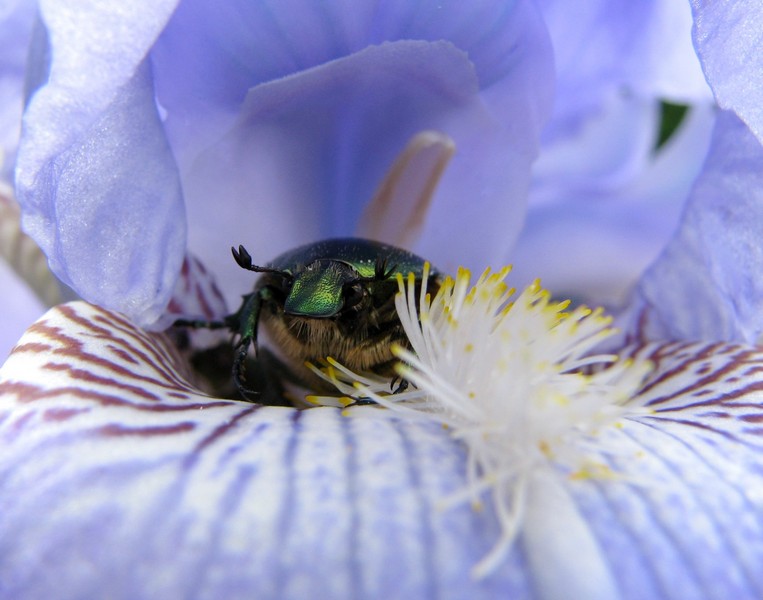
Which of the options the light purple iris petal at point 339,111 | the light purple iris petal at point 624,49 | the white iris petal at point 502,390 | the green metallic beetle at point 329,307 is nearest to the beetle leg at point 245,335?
the green metallic beetle at point 329,307

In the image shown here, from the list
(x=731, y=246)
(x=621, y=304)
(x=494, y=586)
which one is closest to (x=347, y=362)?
(x=494, y=586)

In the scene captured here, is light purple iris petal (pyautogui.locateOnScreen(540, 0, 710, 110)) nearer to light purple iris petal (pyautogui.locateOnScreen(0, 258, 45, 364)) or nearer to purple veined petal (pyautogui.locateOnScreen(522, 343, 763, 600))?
purple veined petal (pyautogui.locateOnScreen(522, 343, 763, 600))

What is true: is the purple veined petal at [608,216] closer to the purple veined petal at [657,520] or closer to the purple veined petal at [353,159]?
the purple veined petal at [353,159]

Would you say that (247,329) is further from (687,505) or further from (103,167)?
(687,505)

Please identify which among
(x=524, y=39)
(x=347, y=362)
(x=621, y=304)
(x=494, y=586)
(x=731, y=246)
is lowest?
(x=494, y=586)

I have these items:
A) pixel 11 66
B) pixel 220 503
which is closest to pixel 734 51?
pixel 220 503

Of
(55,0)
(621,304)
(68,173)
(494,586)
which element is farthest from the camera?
(621,304)

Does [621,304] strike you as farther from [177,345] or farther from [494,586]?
[494,586]
